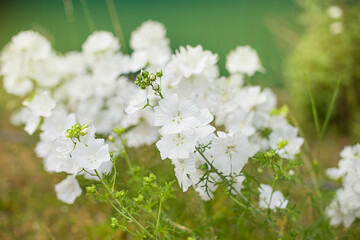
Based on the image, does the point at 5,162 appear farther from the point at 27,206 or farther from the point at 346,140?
the point at 346,140

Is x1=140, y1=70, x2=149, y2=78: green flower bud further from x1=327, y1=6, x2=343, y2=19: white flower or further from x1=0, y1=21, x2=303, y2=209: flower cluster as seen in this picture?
x1=327, y1=6, x2=343, y2=19: white flower

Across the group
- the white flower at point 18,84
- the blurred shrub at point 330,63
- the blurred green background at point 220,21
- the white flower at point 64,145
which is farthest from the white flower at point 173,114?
the blurred green background at point 220,21

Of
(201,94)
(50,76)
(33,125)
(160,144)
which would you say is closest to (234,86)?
(201,94)

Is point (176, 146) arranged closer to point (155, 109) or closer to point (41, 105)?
point (155, 109)

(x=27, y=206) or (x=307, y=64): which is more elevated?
(x=307, y=64)

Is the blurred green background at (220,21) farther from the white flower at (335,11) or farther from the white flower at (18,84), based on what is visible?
the white flower at (18,84)
